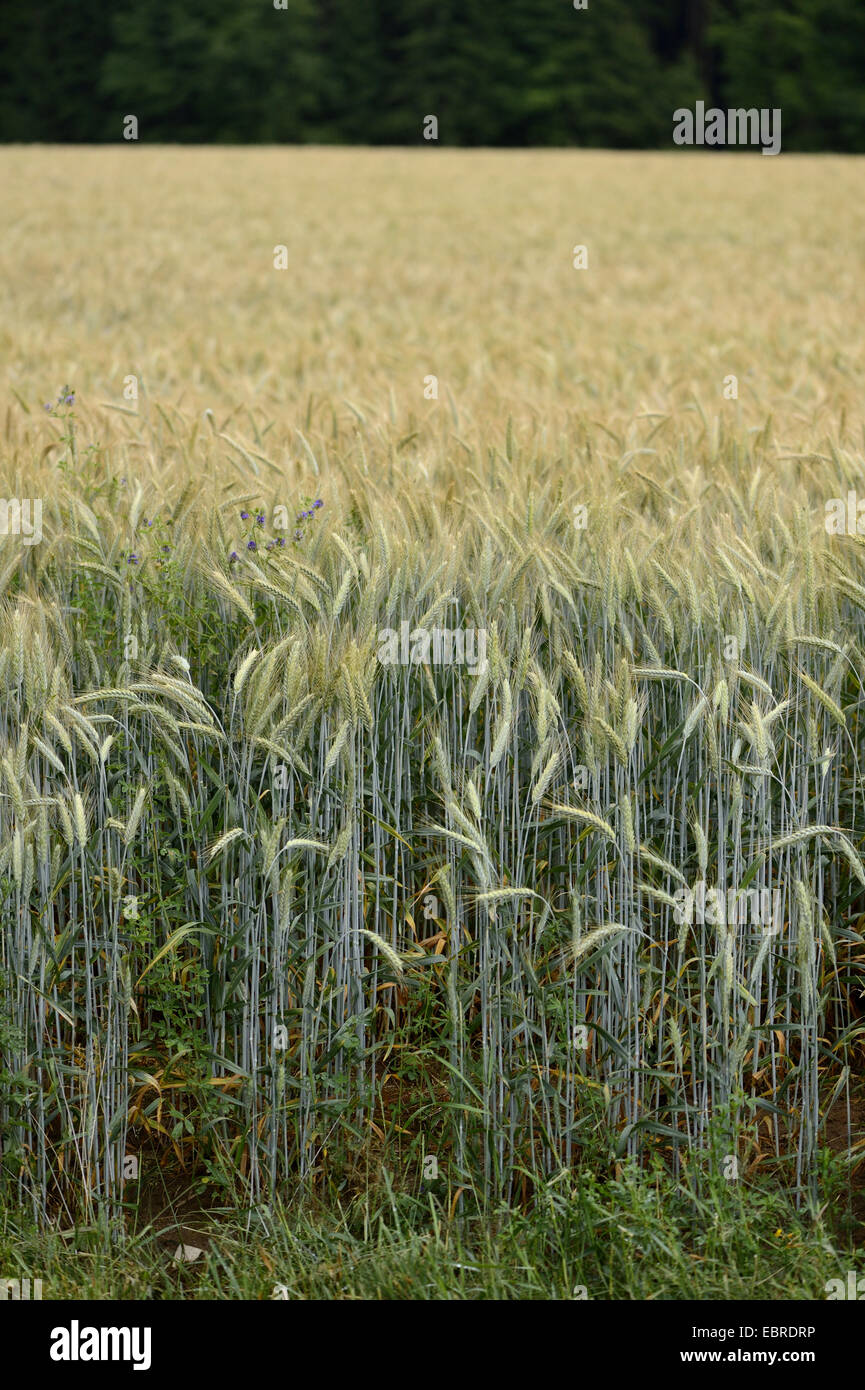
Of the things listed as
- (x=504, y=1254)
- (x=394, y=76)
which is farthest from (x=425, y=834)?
(x=394, y=76)

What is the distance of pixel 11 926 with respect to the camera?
191 centimetres

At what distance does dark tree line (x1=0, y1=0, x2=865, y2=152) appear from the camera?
28281mm

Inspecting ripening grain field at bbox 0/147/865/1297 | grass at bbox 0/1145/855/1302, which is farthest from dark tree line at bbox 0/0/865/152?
grass at bbox 0/1145/855/1302

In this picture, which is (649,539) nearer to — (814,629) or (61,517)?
(814,629)

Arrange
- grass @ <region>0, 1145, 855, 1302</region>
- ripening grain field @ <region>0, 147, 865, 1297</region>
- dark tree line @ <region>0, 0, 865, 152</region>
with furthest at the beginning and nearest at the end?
1. dark tree line @ <region>0, 0, 865, 152</region>
2. ripening grain field @ <region>0, 147, 865, 1297</region>
3. grass @ <region>0, 1145, 855, 1302</region>

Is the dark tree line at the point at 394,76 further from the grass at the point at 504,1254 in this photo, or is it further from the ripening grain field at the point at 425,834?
the grass at the point at 504,1254

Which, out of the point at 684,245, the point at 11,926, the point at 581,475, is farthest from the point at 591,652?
the point at 684,245

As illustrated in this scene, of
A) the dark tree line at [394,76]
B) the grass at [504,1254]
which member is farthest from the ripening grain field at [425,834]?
the dark tree line at [394,76]

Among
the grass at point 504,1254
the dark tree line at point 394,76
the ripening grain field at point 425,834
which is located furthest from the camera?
the dark tree line at point 394,76

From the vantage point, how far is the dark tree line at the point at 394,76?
92.8 feet

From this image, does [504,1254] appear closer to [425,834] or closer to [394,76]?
[425,834]

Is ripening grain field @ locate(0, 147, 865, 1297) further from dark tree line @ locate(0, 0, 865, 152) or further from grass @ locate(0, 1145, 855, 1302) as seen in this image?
dark tree line @ locate(0, 0, 865, 152)

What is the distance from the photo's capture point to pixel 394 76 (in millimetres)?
29625

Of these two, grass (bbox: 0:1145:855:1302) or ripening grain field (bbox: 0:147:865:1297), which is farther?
ripening grain field (bbox: 0:147:865:1297)
